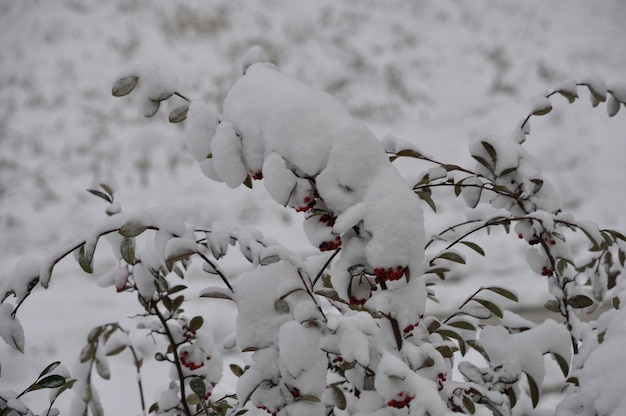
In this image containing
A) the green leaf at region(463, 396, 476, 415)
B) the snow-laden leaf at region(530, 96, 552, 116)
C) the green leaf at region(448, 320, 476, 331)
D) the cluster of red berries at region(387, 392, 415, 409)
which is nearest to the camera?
the cluster of red berries at region(387, 392, 415, 409)

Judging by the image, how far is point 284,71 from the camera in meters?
5.96

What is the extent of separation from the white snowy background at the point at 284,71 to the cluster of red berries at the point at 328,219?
213 cm

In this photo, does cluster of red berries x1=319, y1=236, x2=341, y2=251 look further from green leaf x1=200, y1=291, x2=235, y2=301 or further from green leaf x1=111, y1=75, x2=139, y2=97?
green leaf x1=111, y1=75, x2=139, y2=97

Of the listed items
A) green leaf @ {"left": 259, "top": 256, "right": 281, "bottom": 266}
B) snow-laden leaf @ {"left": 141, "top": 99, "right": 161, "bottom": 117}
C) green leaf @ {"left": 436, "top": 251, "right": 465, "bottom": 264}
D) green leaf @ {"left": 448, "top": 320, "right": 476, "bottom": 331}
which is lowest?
green leaf @ {"left": 448, "top": 320, "right": 476, "bottom": 331}

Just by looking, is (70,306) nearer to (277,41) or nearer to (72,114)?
(72,114)

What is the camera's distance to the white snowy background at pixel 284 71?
3900 millimetres

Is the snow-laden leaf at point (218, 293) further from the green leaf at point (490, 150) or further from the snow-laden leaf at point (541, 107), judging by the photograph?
the snow-laden leaf at point (541, 107)

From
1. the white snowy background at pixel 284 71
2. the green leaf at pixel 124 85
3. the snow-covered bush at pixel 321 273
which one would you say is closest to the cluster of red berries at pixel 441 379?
the snow-covered bush at pixel 321 273

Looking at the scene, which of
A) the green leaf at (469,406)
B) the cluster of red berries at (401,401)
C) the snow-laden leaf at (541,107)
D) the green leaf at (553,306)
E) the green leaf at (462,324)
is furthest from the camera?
the green leaf at (553,306)

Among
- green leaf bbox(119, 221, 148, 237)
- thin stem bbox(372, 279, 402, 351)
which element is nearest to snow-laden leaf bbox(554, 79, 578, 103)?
thin stem bbox(372, 279, 402, 351)

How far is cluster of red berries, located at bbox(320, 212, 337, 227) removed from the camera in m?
0.68

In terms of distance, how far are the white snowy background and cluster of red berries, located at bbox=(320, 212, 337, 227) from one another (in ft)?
6.98

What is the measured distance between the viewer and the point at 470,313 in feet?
2.96

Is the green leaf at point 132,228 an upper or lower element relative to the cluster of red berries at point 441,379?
upper
